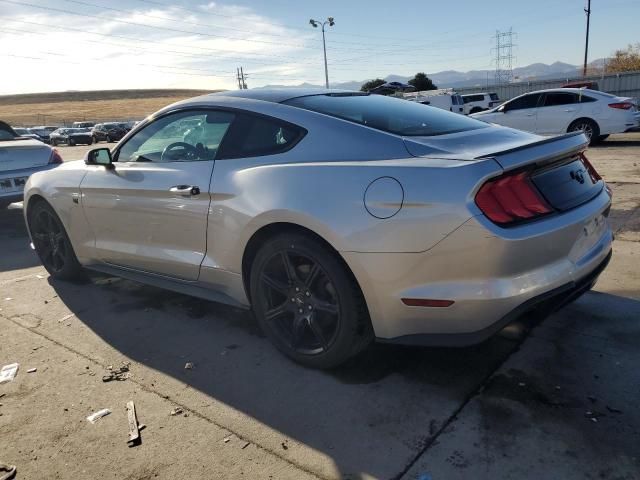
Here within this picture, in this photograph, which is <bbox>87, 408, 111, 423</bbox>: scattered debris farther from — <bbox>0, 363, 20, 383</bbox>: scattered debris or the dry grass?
the dry grass

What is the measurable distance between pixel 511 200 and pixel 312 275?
108 centimetres

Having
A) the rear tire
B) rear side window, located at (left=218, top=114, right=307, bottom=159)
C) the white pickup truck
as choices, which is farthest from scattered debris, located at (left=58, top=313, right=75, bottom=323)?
the rear tire

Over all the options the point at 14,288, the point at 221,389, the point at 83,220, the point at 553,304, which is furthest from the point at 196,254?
the point at 14,288

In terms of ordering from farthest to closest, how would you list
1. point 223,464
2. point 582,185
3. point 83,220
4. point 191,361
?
point 83,220 → point 191,361 → point 582,185 → point 223,464

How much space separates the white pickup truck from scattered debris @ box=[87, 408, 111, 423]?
5.63 metres

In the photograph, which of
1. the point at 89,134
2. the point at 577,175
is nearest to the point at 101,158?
the point at 577,175

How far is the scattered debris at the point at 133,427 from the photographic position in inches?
101

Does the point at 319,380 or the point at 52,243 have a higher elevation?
the point at 52,243

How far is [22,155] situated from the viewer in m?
7.56

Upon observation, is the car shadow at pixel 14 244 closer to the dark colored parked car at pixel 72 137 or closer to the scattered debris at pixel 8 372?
the scattered debris at pixel 8 372

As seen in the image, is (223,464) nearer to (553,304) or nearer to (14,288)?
(553,304)

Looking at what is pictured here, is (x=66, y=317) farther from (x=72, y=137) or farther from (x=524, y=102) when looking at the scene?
(x=72, y=137)

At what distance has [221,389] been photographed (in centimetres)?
298

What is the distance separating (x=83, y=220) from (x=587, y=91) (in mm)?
12491
